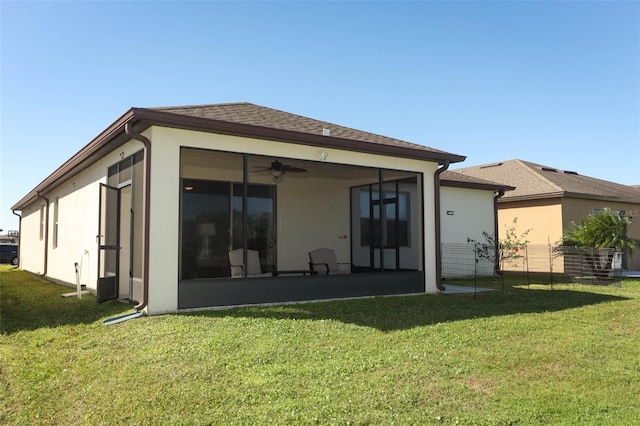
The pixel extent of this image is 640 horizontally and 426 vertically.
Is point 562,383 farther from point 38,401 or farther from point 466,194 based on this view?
point 466,194

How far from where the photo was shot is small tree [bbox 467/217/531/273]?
523 inches

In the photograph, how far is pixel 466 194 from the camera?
1430 cm

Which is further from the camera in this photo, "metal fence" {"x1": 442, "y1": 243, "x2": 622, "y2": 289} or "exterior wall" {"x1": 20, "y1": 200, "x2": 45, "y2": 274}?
"exterior wall" {"x1": 20, "y1": 200, "x2": 45, "y2": 274}

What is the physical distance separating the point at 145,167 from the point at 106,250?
114 inches

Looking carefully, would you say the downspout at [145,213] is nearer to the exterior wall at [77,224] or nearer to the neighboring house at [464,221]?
the exterior wall at [77,224]

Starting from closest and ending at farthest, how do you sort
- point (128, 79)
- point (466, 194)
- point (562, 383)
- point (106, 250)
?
point (562, 383) < point (106, 250) < point (128, 79) < point (466, 194)

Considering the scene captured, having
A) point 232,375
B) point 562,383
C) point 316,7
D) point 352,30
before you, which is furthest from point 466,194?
point 232,375

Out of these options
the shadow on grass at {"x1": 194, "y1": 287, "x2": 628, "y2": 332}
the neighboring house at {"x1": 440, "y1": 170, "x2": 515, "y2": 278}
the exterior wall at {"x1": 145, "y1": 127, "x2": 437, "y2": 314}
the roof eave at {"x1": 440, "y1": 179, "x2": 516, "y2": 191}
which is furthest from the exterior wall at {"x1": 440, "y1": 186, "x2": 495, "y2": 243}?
the exterior wall at {"x1": 145, "y1": 127, "x2": 437, "y2": 314}

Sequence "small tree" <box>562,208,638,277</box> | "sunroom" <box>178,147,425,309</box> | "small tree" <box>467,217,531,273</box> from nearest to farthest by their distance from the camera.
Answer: "sunroom" <box>178,147,425,309</box> < "small tree" <box>562,208,638,277</box> < "small tree" <box>467,217,531,273</box>

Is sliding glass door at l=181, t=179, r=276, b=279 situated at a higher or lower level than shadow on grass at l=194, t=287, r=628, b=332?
higher

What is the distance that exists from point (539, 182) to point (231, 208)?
1176cm

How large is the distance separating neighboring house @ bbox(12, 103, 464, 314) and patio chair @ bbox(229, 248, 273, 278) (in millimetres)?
135

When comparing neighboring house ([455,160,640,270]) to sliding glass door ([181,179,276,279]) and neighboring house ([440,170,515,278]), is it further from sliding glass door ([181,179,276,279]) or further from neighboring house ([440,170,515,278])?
sliding glass door ([181,179,276,279])

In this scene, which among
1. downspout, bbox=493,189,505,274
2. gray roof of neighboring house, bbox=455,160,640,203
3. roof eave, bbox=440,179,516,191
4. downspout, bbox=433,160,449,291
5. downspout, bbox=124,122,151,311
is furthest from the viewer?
gray roof of neighboring house, bbox=455,160,640,203
